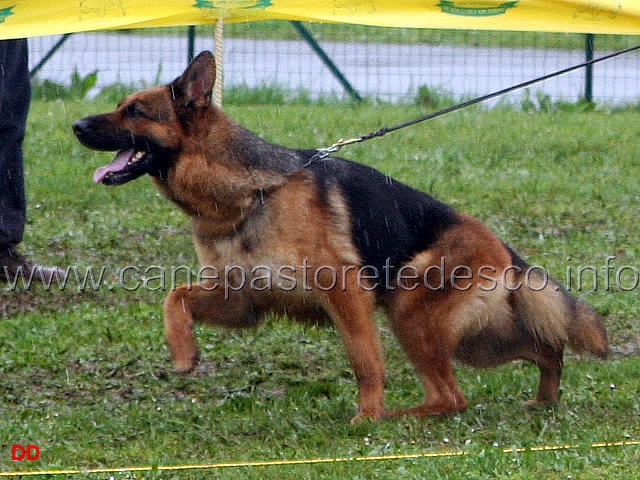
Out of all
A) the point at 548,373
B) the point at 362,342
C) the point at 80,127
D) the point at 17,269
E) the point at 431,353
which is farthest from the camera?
the point at 17,269

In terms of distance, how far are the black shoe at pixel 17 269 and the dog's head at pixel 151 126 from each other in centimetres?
215

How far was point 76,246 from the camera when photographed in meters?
7.60

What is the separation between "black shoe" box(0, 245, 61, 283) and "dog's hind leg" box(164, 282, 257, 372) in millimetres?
2186

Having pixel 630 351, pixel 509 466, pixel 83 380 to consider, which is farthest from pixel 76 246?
pixel 509 466

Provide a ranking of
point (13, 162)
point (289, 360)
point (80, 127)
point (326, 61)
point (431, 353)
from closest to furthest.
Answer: point (80, 127) → point (431, 353) → point (289, 360) → point (13, 162) → point (326, 61)

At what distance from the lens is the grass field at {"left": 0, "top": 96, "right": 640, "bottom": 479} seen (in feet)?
14.6

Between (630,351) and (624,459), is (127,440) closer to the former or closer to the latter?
(624,459)

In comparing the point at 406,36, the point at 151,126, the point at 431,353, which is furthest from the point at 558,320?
the point at 406,36

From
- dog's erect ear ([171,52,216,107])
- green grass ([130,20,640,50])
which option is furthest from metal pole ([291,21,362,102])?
dog's erect ear ([171,52,216,107])

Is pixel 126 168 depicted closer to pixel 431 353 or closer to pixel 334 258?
pixel 334 258

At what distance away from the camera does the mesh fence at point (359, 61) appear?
12.7 metres

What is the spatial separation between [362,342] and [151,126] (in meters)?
1.34

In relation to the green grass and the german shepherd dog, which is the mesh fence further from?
the german shepherd dog

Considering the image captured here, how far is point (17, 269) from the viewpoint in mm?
6812
